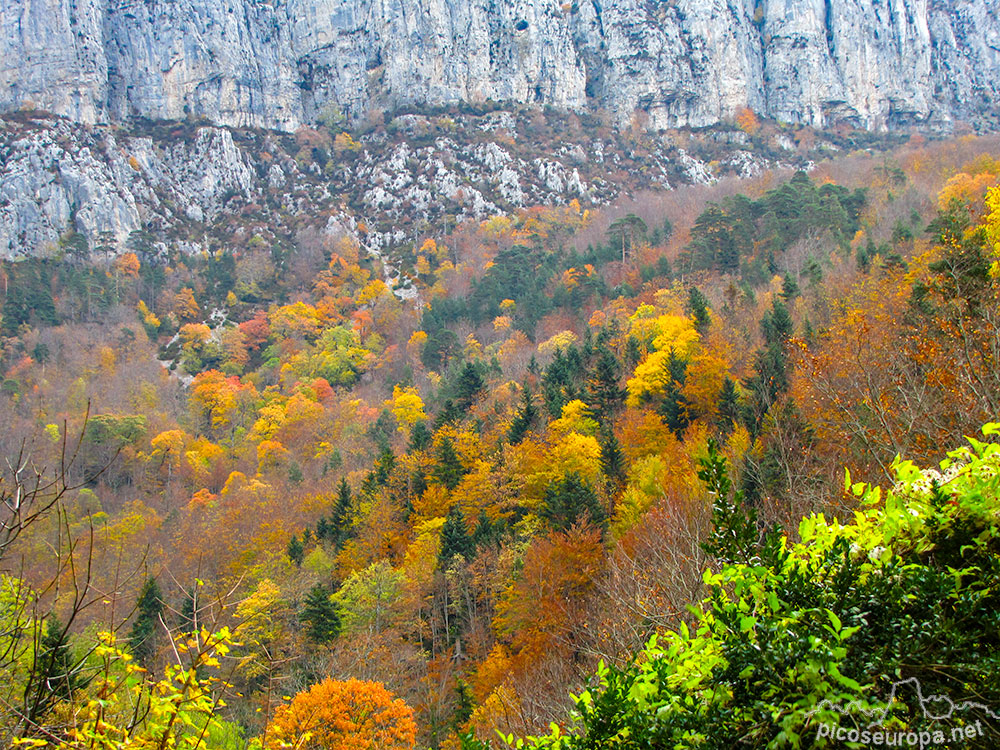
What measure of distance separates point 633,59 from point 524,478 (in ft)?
354

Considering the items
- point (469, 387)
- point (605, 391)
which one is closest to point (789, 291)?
point (605, 391)

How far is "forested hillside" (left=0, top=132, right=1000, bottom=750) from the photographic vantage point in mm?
2160

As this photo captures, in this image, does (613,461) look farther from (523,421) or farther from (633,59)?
(633,59)

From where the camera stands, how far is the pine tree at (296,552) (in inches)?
1040

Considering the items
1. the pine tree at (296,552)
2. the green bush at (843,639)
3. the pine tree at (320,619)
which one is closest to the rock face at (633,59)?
the pine tree at (296,552)

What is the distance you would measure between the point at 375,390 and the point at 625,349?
30.2m

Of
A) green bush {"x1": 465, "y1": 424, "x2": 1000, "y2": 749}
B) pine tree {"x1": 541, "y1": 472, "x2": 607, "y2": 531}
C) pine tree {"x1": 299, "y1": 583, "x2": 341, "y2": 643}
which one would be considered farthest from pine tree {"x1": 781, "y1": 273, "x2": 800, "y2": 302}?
green bush {"x1": 465, "y1": 424, "x2": 1000, "y2": 749}

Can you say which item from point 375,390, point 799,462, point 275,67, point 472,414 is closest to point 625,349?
point 472,414

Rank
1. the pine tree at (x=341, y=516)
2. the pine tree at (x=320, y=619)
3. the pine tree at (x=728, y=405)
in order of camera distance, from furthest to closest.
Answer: the pine tree at (x=341, y=516) < the pine tree at (x=728, y=405) < the pine tree at (x=320, y=619)

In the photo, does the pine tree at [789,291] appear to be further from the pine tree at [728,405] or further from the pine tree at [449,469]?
the pine tree at [449,469]

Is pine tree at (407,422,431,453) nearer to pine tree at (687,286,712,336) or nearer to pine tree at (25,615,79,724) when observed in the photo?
pine tree at (687,286,712,336)

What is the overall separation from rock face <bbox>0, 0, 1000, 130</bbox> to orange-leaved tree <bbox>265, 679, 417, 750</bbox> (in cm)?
10551

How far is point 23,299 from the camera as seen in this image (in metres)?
63.8

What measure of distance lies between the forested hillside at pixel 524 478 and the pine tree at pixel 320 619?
0.58 feet
